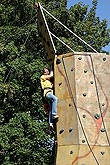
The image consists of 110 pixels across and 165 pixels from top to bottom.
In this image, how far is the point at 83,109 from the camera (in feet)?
25.9

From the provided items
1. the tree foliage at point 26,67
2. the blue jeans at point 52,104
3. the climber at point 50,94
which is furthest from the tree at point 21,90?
the blue jeans at point 52,104

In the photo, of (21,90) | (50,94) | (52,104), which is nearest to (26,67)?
(21,90)

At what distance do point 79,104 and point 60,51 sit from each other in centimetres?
1142

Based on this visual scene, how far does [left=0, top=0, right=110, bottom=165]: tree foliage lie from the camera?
1752 cm

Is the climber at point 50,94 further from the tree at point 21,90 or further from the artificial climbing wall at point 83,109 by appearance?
the tree at point 21,90

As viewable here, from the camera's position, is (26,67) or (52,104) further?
(26,67)

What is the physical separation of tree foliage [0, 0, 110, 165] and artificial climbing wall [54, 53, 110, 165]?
9529 mm

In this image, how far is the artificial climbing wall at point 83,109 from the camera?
767 centimetres

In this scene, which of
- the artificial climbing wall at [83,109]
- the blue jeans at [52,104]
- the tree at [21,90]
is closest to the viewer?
the artificial climbing wall at [83,109]

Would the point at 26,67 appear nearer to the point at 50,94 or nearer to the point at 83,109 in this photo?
the point at 50,94

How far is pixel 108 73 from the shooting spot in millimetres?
8133

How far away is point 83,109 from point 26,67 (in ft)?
34.2

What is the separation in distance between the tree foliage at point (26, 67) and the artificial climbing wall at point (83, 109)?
953cm

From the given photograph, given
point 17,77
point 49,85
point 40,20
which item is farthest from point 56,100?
point 17,77
